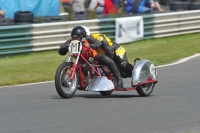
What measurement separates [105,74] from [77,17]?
804 centimetres

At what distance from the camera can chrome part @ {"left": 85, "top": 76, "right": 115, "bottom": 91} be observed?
8594 mm

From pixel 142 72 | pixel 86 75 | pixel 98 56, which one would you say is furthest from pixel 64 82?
pixel 142 72

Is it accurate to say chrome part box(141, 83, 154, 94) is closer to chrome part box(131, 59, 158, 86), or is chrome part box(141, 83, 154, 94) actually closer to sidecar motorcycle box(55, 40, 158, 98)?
sidecar motorcycle box(55, 40, 158, 98)

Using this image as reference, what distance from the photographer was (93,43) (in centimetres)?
854

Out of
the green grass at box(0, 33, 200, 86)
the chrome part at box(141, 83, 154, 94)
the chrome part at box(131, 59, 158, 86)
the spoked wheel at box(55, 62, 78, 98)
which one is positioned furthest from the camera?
the green grass at box(0, 33, 200, 86)

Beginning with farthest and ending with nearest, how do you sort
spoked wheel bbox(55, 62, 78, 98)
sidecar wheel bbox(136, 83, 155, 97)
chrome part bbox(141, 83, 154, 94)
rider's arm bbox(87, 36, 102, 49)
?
chrome part bbox(141, 83, 154, 94), sidecar wheel bbox(136, 83, 155, 97), rider's arm bbox(87, 36, 102, 49), spoked wheel bbox(55, 62, 78, 98)

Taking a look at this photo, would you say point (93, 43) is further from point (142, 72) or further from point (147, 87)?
point (147, 87)

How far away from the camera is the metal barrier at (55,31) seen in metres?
14.4

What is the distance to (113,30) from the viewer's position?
1623 cm

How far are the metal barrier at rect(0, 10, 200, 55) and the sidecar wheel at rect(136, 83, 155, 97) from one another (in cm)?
594

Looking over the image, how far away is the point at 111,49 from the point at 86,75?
570mm

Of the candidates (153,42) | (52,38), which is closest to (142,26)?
(153,42)

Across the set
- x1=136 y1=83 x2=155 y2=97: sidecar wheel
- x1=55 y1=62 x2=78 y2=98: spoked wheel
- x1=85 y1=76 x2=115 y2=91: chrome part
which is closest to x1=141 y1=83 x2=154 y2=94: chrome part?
x1=136 y1=83 x2=155 y2=97: sidecar wheel

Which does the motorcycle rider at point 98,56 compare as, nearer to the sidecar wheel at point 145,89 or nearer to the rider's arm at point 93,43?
the rider's arm at point 93,43
